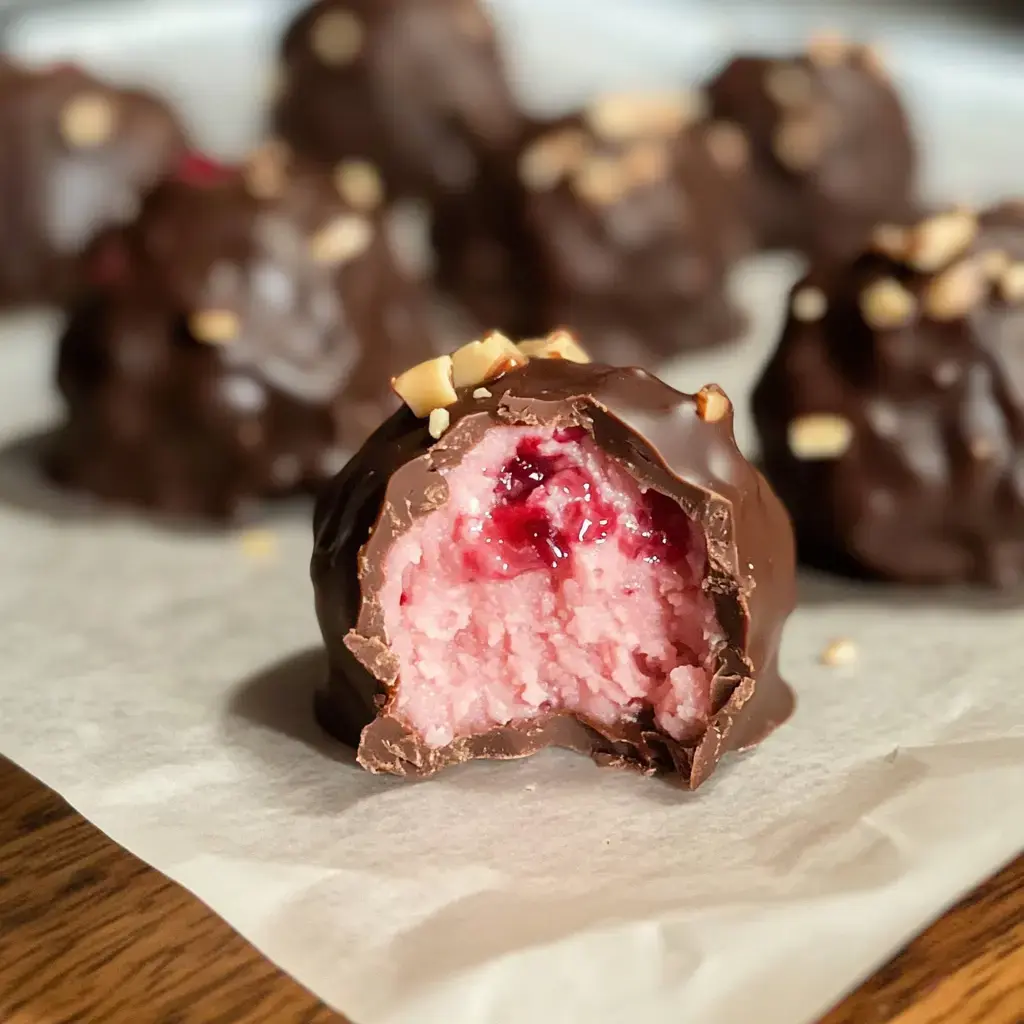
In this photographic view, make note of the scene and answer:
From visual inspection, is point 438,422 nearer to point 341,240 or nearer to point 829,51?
point 341,240

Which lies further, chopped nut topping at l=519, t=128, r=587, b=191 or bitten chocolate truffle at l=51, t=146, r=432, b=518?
chopped nut topping at l=519, t=128, r=587, b=191

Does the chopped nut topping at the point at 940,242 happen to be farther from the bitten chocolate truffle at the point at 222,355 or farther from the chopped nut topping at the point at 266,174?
the chopped nut topping at the point at 266,174

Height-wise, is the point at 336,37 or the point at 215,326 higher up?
the point at 336,37

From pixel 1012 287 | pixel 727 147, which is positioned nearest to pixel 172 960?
pixel 1012 287

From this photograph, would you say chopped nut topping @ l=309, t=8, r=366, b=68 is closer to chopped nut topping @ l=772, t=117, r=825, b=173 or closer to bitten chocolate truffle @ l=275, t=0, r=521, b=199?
bitten chocolate truffle @ l=275, t=0, r=521, b=199

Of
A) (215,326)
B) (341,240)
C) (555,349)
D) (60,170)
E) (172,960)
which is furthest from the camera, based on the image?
(60,170)

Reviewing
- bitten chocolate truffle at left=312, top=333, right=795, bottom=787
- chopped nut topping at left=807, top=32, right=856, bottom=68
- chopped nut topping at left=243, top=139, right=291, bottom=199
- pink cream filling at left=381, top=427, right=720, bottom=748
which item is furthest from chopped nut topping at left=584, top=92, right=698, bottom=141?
pink cream filling at left=381, top=427, right=720, bottom=748

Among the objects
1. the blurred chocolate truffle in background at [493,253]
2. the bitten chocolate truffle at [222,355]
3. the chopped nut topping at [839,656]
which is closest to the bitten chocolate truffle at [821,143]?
the blurred chocolate truffle in background at [493,253]
